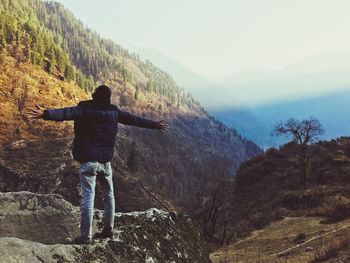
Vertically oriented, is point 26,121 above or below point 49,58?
below

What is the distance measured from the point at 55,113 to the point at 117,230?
216 cm

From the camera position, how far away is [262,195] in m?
53.3

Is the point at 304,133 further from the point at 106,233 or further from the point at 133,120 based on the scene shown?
the point at 106,233

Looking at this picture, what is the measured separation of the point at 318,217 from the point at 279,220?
384cm

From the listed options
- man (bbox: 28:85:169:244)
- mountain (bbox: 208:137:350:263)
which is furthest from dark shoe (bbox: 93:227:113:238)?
mountain (bbox: 208:137:350:263)

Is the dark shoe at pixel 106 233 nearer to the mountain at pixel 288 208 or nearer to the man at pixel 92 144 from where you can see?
the man at pixel 92 144

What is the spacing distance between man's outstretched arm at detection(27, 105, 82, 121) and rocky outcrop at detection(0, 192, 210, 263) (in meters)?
1.84

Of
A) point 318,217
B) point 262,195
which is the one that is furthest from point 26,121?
point 318,217

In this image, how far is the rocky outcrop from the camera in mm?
7328

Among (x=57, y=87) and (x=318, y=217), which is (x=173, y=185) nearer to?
(x=57, y=87)

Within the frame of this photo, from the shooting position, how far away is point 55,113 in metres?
6.75

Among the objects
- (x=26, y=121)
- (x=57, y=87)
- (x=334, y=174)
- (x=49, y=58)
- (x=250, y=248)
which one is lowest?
(x=250, y=248)

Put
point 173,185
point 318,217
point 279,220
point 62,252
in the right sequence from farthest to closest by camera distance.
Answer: point 173,185 < point 279,220 < point 318,217 < point 62,252

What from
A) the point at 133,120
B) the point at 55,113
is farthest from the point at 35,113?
the point at 133,120
